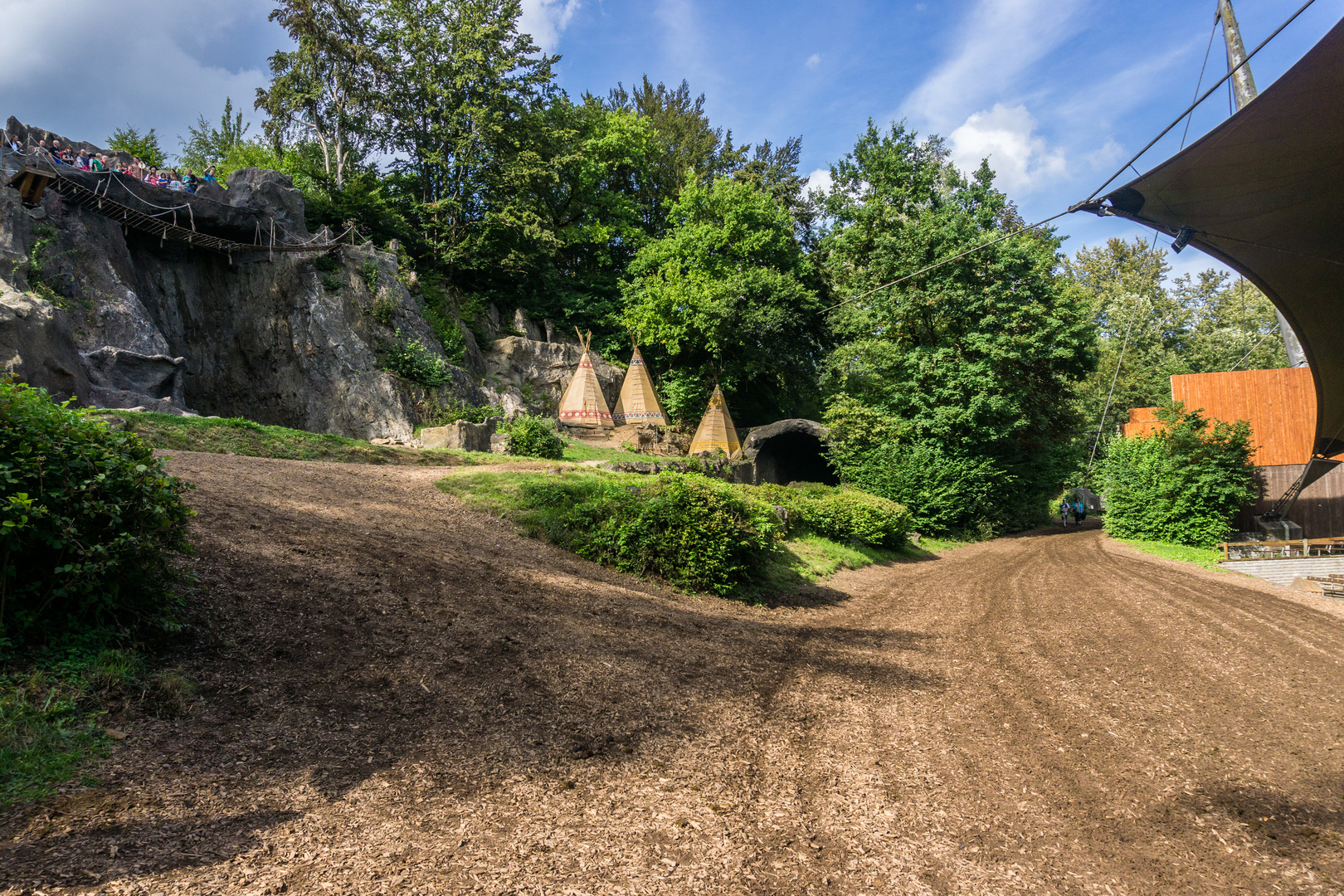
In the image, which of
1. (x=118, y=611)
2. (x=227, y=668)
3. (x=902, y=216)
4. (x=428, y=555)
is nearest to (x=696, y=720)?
(x=227, y=668)

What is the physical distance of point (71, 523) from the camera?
3256 millimetres

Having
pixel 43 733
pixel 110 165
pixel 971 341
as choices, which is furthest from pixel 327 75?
pixel 43 733

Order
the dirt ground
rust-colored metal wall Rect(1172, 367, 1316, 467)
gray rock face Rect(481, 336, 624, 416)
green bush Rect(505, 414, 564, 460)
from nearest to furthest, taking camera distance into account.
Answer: the dirt ground, green bush Rect(505, 414, 564, 460), rust-colored metal wall Rect(1172, 367, 1316, 467), gray rock face Rect(481, 336, 624, 416)

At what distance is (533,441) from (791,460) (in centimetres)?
1637

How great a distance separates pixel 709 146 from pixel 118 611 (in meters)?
38.6

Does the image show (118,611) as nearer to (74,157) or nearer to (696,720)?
(696,720)

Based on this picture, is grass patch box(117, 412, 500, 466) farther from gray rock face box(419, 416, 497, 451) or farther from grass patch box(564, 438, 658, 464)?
grass patch box(564, 438, 658, 464)

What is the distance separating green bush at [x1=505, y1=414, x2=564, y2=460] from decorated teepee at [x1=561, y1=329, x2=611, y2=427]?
137 cm

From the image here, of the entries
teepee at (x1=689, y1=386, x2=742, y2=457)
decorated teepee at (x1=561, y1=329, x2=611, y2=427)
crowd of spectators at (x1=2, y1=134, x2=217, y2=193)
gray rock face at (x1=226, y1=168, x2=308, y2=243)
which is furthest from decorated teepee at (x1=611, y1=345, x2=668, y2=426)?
crowd of spectators at (x1=2, y1=134, x2=217, y2=193)

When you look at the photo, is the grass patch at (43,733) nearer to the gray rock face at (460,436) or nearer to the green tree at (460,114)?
the gray rock face at (460,436)

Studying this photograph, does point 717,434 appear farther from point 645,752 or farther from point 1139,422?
point 645,752

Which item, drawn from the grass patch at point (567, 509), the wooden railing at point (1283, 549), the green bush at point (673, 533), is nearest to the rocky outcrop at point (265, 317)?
the grass patch at point (567, 509)

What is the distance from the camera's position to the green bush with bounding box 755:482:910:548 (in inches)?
578

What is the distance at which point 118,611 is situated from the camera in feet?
12.0
